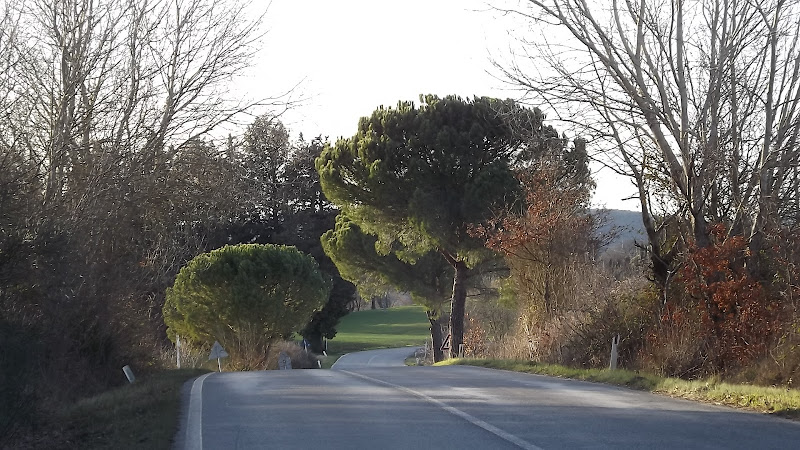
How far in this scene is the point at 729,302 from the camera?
17312 mm

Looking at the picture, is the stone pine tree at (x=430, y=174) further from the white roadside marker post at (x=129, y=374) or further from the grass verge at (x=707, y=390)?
the white roadside marker post at (x=129, y=374)

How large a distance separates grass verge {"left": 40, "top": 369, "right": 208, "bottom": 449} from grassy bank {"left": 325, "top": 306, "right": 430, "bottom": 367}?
129 feet

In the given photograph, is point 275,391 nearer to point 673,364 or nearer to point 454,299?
point 673,364

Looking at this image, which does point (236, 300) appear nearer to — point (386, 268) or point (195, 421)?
point (386, 268)

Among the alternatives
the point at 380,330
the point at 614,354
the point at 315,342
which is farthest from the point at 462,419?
the point at 380,330

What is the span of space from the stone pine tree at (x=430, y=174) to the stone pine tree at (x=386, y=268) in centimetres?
339

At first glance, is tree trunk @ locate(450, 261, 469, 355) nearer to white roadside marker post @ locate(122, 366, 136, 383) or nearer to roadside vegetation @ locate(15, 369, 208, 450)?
white roadside marker post @ locate(122, 366, 136, 383)

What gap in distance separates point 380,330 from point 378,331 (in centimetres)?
95

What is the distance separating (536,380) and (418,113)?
2032cm

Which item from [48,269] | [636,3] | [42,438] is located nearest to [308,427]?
[42,438]

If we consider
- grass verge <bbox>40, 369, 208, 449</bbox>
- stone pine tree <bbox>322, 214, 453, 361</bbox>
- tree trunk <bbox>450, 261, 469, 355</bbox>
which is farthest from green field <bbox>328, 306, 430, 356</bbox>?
grass verge <bbox>40, 369, 208, 449</bbox>

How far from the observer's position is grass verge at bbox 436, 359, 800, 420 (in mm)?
11820

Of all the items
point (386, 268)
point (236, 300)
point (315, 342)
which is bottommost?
point (315, 342)

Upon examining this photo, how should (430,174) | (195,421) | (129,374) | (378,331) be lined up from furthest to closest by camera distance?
(378,331)
(430,174)
(129,374)
(195,421)
